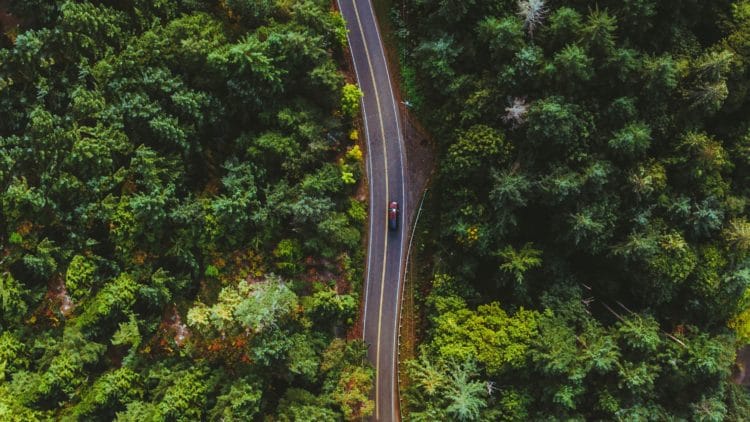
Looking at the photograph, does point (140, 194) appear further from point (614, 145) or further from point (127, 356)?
point (614, 145)

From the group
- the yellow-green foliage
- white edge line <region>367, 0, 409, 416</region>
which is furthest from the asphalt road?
the yellow-green foliage

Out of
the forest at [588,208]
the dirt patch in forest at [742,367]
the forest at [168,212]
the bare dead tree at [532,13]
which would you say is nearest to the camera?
the bare dead tree at [532,13]

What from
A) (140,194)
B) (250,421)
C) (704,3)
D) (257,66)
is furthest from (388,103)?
(250,421)

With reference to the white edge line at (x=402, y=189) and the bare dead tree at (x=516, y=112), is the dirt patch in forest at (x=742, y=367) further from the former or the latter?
the bare dead tree at (x=516, y=112)

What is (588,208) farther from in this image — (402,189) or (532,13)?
(402,189)

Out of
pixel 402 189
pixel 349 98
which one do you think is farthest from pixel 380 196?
pixel 349 98

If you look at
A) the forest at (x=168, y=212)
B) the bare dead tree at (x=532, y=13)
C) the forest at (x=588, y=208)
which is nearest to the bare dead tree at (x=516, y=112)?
the forest at (x=588, y=208)
